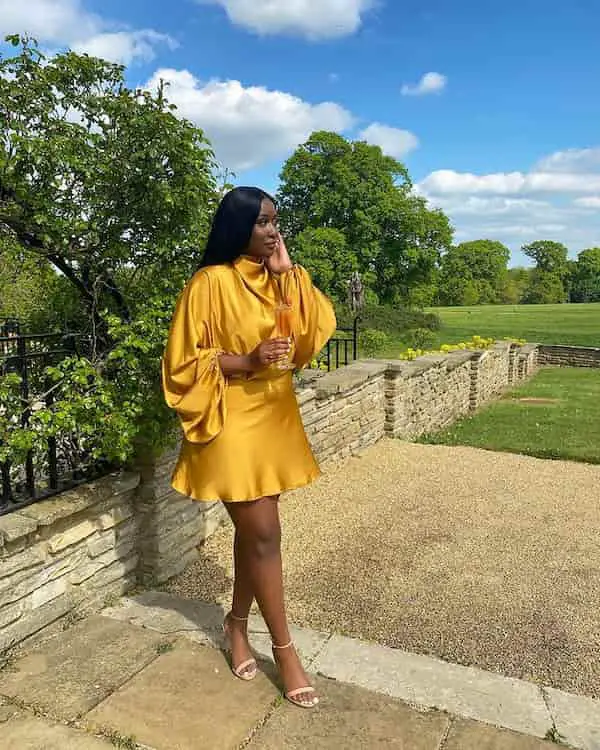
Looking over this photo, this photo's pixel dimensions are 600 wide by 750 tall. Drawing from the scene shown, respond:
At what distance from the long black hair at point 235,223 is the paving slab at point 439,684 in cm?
180

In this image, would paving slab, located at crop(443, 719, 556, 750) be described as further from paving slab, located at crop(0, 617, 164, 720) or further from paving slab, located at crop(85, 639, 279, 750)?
paving slab, located at crop(0, 617, 164, 720)

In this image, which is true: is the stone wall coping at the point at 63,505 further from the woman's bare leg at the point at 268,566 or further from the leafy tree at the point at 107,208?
the woman's bare leg at the point at 268,566

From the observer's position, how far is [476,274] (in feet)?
241

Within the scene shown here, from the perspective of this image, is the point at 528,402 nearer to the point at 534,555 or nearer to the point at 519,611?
the point at 534,555

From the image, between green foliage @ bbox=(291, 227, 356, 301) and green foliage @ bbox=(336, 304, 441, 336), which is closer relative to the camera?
green foliage @ bbox=(336, 304, 441, 336)

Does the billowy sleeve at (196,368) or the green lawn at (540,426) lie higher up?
the billowy sleeve at (196,368)

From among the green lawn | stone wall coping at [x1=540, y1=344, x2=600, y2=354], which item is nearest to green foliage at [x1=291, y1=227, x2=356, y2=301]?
stone wall coping at [x1=540, y1=344, x2=600, y2=354]

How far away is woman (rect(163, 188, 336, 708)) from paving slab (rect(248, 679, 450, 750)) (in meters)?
0.08

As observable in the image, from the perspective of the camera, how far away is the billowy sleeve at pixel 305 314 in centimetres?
245

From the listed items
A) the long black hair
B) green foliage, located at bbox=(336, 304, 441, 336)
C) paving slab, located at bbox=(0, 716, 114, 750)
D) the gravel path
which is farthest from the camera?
green foliage, located at bbox=(336, 304, 441, 336)

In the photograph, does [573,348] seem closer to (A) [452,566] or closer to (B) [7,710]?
(A) [452,566]

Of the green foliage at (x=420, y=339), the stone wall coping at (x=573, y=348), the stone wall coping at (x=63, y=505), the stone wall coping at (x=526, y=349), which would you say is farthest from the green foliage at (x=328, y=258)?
the stone wall coping at (x=63, y=505)

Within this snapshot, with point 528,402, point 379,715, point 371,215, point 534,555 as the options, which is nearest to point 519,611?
point 534,555

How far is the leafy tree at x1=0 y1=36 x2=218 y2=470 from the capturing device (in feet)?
9.62
